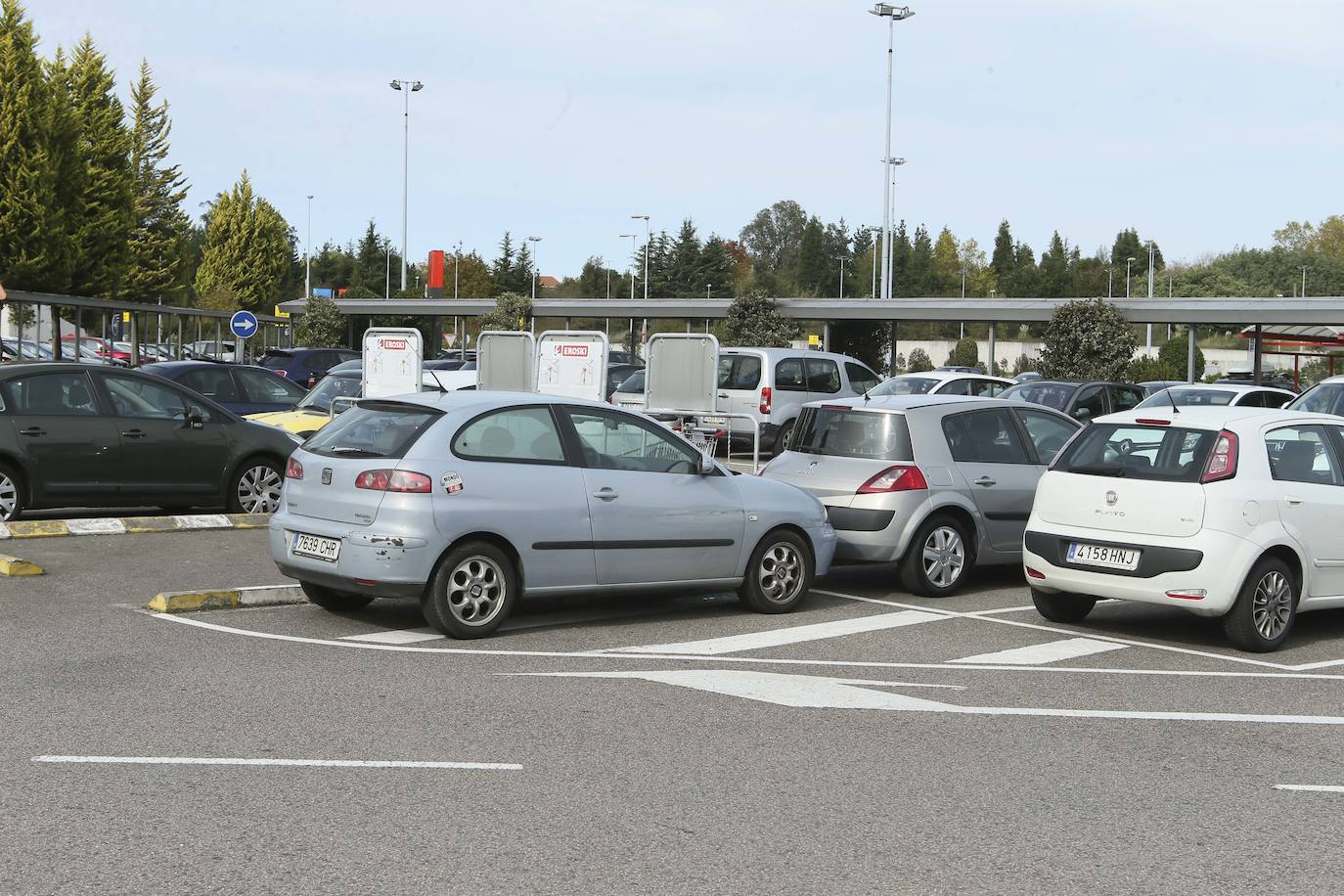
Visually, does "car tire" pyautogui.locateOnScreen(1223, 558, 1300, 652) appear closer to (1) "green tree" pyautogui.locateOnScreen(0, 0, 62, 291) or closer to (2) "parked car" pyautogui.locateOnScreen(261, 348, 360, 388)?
(2) "parked car" pyautogui.locateOnScreen(261, 348, 360, 388)

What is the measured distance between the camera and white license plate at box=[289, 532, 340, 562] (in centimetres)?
940

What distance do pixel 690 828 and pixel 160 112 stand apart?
77.6 meters

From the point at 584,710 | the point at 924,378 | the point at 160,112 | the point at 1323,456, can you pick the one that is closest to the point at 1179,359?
the point at 924,378

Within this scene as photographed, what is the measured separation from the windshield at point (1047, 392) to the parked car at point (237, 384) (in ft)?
35.1

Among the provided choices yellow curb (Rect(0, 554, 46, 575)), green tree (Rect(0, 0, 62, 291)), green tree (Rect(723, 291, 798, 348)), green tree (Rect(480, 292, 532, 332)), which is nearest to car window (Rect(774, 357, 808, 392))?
yellow curb (Rect(0, 554, 46, 575))

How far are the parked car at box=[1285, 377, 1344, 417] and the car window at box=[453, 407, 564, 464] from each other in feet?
35.6

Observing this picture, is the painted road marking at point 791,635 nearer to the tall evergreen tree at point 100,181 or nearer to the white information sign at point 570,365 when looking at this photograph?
the white information sign at point 570,365

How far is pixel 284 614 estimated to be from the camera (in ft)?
33.8

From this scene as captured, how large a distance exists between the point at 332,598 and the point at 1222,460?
6.06m

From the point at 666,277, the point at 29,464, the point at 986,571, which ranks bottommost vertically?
the point at 986,571

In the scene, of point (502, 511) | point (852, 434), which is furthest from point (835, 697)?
point (852, 434)

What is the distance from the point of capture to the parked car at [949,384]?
2614 centimetres

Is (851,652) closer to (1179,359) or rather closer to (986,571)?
(986,571)

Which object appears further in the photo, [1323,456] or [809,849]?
[1323,456]
